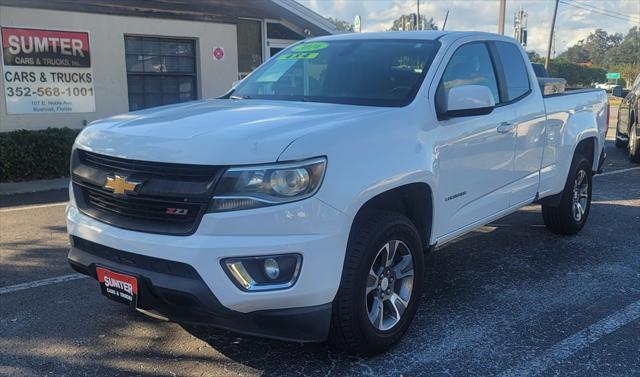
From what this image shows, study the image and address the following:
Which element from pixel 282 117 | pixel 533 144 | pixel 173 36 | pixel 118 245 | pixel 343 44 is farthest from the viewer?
pixel 173 36

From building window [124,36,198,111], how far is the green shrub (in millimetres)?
2464

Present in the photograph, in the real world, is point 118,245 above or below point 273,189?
below

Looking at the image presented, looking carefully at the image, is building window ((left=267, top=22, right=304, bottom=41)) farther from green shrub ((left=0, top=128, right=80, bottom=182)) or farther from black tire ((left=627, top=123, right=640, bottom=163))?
black tire ((left=627, top=123, right=640, bottom=163))

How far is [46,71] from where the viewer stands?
11.3 meters

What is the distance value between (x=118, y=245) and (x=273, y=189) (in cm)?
90

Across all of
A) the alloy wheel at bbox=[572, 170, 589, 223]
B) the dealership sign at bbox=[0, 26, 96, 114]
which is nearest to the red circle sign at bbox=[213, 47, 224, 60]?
the dealership sign at bbox=[0, 26, 96, 114]

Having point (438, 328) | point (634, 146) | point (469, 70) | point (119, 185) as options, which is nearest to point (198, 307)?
point (119, 185)

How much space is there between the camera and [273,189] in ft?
9.42

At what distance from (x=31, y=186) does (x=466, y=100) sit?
26.6ft

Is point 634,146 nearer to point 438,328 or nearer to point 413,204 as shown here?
point 438,328

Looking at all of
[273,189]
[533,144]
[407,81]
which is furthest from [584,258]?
[273,189]

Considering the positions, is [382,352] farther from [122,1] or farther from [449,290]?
[122,1]

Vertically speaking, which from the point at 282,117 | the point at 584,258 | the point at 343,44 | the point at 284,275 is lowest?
the point at 584,258

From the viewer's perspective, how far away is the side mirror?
12.5ft
